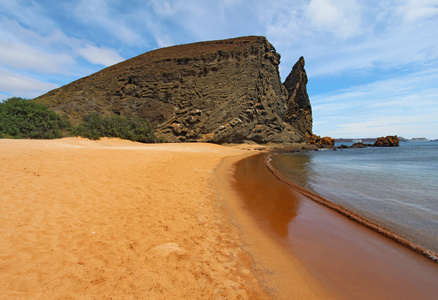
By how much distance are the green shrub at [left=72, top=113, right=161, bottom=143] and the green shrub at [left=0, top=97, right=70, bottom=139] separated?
1.98 m

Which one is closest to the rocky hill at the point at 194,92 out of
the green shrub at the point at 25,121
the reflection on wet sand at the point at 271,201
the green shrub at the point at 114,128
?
the green shrub at the point at 114,128

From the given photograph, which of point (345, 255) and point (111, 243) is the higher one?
point (111, 243)

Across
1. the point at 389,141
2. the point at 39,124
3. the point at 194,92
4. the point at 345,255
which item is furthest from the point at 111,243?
the point at 389,141

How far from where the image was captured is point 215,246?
3354 mm

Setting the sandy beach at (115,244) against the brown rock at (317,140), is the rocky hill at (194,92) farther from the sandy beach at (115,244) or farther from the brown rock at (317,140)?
the brown rock at (317,140)

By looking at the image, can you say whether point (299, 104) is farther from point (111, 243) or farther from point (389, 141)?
point (111, 243)

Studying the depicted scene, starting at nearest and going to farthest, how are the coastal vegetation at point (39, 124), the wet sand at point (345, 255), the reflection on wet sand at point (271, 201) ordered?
the wet sand at point (345, 255) → the reflection on wet sand at point (271, 201) → the coastal vegetation at point (39, 124)

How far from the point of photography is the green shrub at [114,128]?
19.0m

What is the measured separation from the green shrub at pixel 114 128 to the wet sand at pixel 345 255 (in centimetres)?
1998

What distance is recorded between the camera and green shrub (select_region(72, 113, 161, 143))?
62.3 ft

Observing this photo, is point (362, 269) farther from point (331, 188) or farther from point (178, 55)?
point (178, 55)

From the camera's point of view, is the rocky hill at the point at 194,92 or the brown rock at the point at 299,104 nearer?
the rocky hill at the point at 194,92

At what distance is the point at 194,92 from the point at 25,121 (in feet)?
66.6

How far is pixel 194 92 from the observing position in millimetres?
30156
